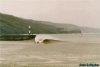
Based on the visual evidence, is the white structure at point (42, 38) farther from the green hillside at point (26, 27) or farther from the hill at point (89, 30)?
the hill at point (89, 30)

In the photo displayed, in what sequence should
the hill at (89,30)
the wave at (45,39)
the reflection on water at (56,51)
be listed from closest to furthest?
1. the reflection on water at (56,51)
2. the wave at (45,39)
3. the hill at (89,30)

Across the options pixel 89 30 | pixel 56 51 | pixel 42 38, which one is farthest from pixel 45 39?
pixel 89 30

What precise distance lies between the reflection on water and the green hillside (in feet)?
0.13

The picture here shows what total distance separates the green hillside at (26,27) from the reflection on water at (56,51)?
4 cm

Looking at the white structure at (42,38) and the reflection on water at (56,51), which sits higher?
the white structure at (42,38)

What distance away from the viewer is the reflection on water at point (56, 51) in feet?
2.33

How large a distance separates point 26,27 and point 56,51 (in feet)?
0.96

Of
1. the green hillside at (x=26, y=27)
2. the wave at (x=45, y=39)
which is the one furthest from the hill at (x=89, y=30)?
the wave at (x=45, y=39)

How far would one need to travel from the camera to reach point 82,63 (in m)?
0.69

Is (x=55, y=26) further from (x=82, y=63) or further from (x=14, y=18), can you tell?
(x=82, y=63)

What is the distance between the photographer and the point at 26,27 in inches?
41.6

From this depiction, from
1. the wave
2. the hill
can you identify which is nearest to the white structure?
the wave

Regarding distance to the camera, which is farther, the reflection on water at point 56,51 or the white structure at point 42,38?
the white structure at point 42,38

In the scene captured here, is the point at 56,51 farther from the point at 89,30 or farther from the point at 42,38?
the point at 89,30
